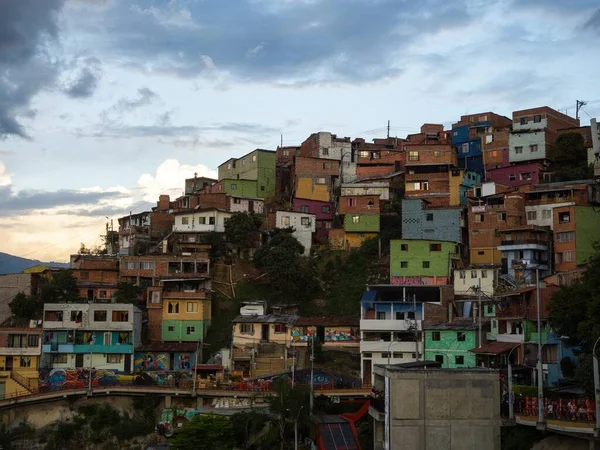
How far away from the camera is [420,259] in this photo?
67312 mm

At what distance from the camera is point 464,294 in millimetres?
64250

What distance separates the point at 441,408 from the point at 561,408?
564 centimetres

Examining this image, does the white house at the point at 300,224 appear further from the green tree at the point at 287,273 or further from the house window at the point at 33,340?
the house window at the point at 33,340

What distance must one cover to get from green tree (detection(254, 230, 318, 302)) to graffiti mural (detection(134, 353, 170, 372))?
436 inches

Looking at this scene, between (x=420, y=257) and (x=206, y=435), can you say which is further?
(x=420, y=257)

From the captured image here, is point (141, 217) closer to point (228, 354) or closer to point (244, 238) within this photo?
point (244, 238)

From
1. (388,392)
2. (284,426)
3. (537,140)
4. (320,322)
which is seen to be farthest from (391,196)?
(388,392)

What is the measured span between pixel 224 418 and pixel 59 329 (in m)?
17.1

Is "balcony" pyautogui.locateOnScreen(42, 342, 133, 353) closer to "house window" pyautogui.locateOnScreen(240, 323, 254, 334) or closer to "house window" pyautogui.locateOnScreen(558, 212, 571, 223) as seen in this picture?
"house window" pyautogui.locateOnScreen(240, 323, 254, 334)

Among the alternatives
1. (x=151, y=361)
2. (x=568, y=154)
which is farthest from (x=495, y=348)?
(x=568, y=154)

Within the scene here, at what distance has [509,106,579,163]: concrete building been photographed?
7956cm

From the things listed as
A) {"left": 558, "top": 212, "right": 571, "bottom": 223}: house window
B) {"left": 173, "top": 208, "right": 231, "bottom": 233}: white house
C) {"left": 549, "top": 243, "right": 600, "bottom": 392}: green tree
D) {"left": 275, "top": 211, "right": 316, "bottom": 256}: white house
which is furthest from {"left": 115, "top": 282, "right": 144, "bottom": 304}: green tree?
{"left": 549, "top": 243, "right": 600, "bottom": 392}: green tree

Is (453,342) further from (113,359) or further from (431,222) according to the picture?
(113,359)

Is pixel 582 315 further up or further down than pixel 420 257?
further down
